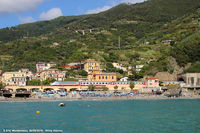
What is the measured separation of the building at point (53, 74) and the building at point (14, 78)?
6120 millimetres

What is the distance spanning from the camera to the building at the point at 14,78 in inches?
4208

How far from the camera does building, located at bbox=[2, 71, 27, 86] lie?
107m

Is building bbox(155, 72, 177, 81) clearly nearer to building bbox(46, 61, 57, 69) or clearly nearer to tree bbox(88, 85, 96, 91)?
tree bbox(88, 85, 96, 91)

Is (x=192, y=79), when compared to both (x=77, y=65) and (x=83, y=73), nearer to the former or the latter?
(x=83, y=73)

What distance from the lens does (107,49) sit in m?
142

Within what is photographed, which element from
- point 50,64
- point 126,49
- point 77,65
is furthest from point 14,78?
point 126,49

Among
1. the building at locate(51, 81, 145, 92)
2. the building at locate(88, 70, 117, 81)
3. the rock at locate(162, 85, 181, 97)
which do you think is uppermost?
Result: the building at locate(88, 70, 117, 81)

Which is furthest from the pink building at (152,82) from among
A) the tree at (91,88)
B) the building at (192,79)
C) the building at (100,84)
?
the tree at (91,88)

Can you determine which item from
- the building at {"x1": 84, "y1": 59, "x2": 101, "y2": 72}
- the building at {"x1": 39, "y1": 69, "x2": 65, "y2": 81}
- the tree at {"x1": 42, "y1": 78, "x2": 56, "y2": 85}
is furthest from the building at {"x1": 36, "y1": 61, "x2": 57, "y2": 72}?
the tree at {"x1": 42, "y1": 78, "x2": 56, "y2": 85}

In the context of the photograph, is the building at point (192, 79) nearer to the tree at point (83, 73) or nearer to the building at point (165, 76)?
the building at point (165, 76)

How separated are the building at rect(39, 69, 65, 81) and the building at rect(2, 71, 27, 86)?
6.12 metres

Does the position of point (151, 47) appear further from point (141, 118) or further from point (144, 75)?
point (141, 118)

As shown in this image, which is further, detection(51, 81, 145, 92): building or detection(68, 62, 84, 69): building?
detection(68, 62, 84, 69): building

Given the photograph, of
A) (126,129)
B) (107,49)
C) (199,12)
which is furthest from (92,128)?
(199,12)
